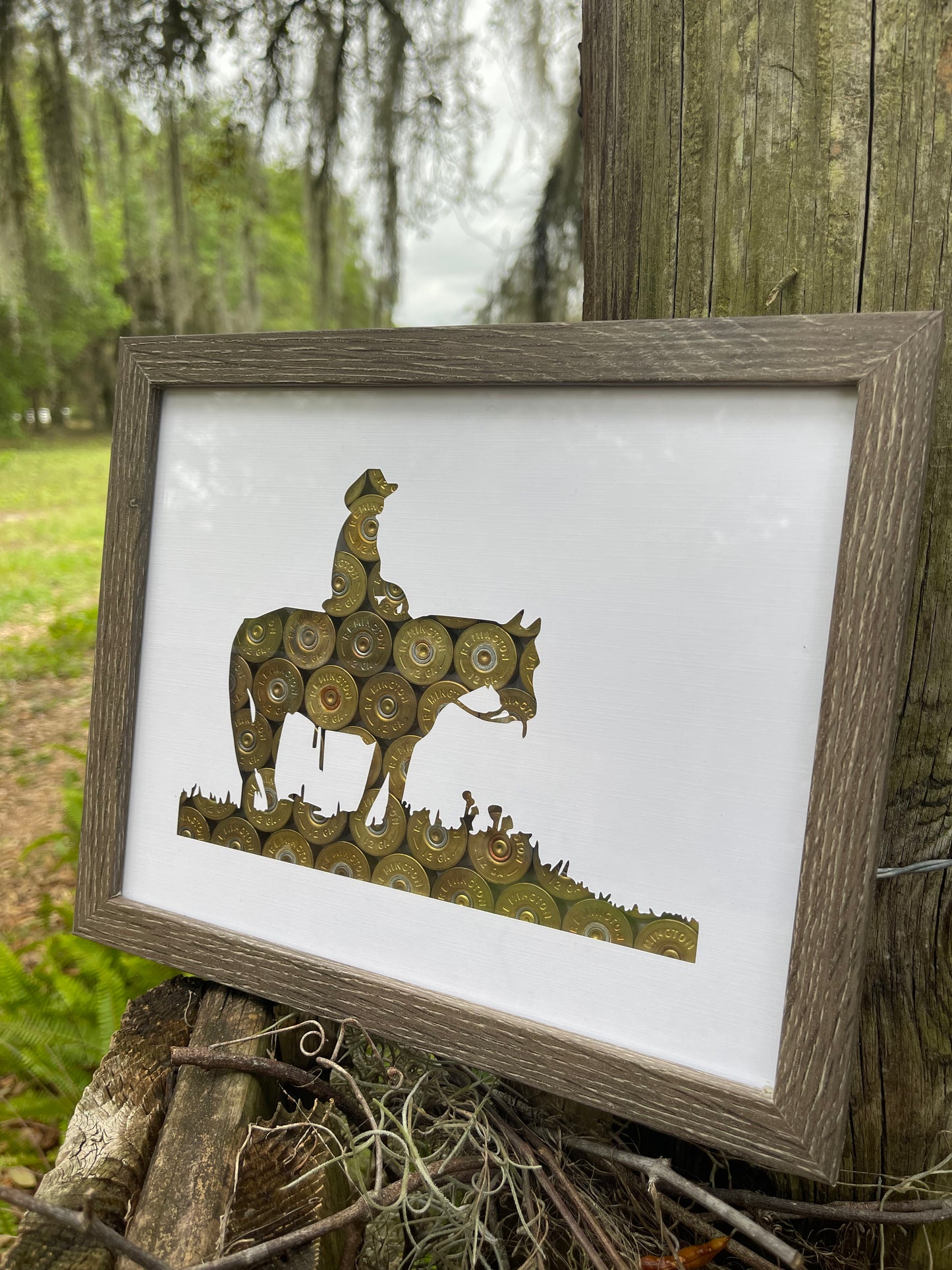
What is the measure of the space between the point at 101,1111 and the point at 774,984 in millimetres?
708

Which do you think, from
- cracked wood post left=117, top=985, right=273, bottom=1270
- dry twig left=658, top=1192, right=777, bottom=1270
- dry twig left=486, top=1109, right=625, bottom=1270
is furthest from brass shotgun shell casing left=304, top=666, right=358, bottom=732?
dry twig left=658, top=1192, right=777, bottom=1270

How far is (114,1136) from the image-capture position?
Answer: 29.1 inches

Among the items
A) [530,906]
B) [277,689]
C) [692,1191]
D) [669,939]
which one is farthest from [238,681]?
[692,1191]

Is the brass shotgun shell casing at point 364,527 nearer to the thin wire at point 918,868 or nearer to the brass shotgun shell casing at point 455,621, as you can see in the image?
the brass shotgun shell casing at point 455,621

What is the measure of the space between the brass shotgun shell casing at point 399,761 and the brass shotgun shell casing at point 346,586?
0.15 m

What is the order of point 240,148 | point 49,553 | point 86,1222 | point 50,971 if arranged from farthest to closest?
point 49,553 → point 240,148 → point 50,971 → point 86,1222

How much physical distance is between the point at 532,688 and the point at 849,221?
0.54m

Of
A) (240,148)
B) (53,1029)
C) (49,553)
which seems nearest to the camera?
(53,1029)

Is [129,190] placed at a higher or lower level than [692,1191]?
higher

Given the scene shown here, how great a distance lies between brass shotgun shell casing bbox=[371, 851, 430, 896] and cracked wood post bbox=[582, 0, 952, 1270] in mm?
475

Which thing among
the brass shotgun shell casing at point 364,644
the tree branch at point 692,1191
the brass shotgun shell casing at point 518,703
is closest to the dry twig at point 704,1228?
the tree branch at point 692,1191

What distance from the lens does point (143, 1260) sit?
0.57 m

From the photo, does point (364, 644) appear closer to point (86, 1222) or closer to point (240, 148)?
point (86, 1222)

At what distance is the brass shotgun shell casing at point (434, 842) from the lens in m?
0.70
